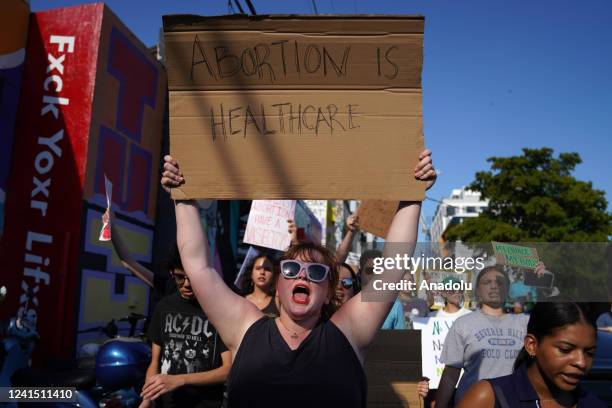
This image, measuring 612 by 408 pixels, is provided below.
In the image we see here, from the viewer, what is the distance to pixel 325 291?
2377 mm

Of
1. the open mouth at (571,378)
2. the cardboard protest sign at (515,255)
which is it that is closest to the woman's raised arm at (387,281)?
the open mouth at (571,378)

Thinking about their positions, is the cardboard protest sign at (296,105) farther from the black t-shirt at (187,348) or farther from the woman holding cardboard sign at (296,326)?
the black t-shirt at (187,348)

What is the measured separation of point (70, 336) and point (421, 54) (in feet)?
22.1

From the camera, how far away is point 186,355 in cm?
327

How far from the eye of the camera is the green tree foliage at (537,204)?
2995 cm

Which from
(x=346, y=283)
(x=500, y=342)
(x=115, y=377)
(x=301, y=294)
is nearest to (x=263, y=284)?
(x=346, y=283)

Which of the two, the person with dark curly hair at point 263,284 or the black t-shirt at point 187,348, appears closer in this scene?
the black t-shirt at point 187,348

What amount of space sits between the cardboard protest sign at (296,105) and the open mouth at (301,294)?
0.38 metres

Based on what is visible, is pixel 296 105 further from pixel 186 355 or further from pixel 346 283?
pixel 346 283

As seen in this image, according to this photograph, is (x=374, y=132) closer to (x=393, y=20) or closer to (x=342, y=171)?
(x=342, y=171)

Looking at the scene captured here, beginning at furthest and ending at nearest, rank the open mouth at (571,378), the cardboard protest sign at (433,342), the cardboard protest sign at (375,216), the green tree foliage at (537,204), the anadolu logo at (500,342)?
the green tree foliage at (537,204), the cardboard protest sign at (375,216), the cardboard protest sign at (433,342), the anadolu logo at (500,342), the open mouth at (571,378)

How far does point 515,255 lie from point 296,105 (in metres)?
1.90

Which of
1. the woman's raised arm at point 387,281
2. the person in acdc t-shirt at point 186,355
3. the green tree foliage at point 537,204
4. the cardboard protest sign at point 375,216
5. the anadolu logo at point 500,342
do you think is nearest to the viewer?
the woman's raised arm at point 387,281

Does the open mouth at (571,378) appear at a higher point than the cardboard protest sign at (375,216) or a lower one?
lower
